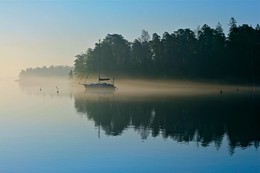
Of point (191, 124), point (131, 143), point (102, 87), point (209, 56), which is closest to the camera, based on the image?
point (131, 143)

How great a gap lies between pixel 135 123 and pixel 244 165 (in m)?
27.0

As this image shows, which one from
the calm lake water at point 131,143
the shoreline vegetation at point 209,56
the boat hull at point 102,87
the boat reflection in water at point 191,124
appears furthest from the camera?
the shoreline vegetation at point 209,56

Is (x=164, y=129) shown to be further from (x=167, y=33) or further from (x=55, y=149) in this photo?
(x=167, y=33)

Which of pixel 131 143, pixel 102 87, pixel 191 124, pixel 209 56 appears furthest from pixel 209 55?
pixel 131 143

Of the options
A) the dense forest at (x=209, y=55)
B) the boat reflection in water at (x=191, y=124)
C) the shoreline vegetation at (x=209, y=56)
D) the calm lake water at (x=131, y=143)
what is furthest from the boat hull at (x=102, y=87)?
the calm lake water at (x=131, y=143)

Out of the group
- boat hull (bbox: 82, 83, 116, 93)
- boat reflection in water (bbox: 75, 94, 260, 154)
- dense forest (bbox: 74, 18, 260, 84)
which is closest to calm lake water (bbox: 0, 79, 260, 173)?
boat reflection in water (bbox: 75, 94, 260, 154)

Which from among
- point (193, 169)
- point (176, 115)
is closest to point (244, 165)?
point (193, 169)

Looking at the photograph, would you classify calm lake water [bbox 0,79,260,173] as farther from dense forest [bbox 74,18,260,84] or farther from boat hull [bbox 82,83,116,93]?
dense forest [bbox 74,18,260,84]

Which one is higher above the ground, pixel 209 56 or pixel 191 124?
pixel 209 56

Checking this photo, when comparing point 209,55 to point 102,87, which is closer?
point 102,87

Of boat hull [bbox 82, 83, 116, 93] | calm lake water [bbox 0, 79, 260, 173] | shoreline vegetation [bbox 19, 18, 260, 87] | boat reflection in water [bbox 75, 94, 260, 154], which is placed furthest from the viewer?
shoreline vegetation [bbox 19, 18, 260, 87]

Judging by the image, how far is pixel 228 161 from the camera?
34.5 metres

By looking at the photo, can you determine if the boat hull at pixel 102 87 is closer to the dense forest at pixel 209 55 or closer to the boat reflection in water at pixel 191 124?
the dense forest at pixel 209 55

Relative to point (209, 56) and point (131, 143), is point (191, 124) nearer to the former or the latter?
point (131, 143)
